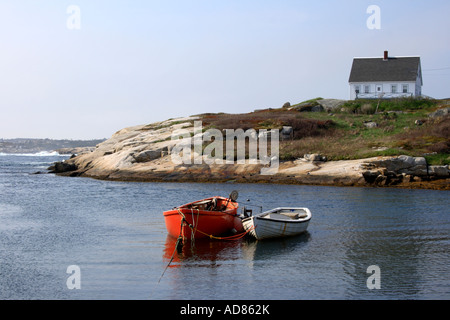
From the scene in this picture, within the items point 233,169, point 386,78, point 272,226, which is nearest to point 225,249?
point 272,226

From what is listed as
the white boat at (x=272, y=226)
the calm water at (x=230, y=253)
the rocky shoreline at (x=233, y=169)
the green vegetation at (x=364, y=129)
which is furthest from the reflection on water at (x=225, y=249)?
the green vegetation at (x=364, y=129)

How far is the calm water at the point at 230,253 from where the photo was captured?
1633 cm

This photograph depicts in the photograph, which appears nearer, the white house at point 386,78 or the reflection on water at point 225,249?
the reflection on water at point 225,249

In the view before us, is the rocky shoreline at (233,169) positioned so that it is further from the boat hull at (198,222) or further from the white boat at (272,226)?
the boat hull at (198,222)

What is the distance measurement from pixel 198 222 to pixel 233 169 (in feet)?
86.5

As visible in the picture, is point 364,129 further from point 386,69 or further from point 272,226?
point 272,226

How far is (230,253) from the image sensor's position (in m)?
21.4

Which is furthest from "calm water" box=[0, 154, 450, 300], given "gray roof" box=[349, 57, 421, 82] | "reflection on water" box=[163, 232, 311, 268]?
"gray roof" box=[349, 57, 421, 82]

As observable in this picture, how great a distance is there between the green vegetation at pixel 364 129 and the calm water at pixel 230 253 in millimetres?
10773

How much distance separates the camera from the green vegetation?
47.1 metres

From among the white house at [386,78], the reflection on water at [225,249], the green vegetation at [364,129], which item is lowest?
the reflection on water at [225,249]

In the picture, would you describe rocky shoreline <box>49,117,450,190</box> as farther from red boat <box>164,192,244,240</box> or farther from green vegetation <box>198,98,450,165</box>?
red boat <box>164,192,244,240</box>

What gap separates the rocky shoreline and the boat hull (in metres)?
21.2
